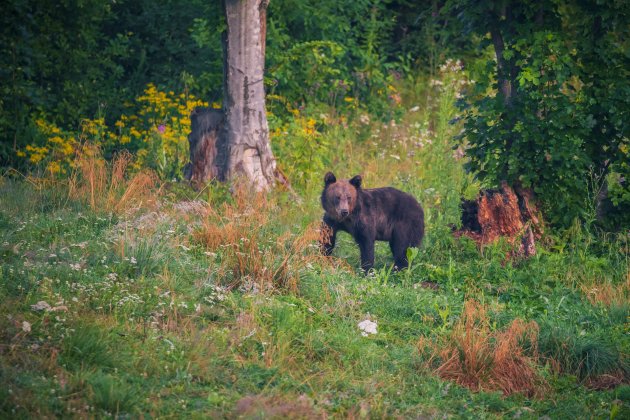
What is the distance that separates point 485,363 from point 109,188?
4805mm

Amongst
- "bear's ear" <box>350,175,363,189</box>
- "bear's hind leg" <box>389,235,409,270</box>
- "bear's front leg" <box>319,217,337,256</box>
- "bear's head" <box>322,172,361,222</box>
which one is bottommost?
"bear's hind leg" <box>389,235,409,270</box>

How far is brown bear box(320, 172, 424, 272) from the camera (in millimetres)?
7984

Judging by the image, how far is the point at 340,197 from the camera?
7.96 metres

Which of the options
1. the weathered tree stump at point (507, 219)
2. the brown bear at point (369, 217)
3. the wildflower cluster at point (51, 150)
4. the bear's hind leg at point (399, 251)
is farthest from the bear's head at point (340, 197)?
the wildflower cluster at point (51, 150)

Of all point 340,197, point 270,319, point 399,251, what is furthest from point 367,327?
point 399,251

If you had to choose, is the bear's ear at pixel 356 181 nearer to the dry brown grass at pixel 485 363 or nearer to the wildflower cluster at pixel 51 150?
the dry brown grass at pixel 485 363

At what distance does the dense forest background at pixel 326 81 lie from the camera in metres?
8.20

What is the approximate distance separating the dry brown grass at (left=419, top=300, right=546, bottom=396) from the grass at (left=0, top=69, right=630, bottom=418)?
0.04 ft

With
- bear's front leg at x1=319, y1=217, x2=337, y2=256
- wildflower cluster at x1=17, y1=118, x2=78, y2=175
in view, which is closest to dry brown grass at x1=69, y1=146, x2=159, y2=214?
wildflower cluster at x1=17, y1=118, x2=78, y2=175

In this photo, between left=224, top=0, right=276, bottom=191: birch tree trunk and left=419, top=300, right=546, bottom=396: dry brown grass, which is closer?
left=419, top=300, right=546, bottom=396: dry brown grass

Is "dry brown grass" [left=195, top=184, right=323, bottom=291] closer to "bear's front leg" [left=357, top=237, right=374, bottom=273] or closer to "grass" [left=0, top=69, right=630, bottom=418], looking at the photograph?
"grass" [left=0, top=69, right=630, bottom=418]

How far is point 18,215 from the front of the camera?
24.7 feet

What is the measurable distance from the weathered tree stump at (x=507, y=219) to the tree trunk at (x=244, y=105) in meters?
2.71

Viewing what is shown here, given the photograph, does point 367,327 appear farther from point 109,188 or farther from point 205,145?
point 205,145
